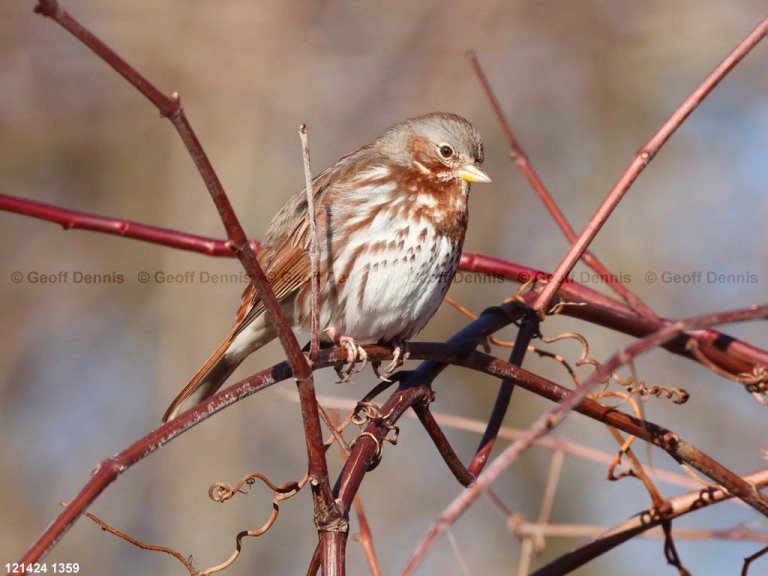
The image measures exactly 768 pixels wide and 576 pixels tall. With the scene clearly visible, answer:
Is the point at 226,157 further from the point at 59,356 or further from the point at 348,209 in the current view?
the point at 348,209

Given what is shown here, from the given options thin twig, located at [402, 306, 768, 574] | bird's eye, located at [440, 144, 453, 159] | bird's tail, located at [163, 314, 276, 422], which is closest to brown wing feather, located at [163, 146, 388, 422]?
bird's tail, located at [163, 314, 276, 422]

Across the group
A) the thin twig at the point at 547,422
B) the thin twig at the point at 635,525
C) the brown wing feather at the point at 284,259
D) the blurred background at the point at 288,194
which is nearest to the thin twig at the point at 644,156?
the thin twig at the point at 635,525

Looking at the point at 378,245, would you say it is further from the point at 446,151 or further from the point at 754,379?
the point at 754,379

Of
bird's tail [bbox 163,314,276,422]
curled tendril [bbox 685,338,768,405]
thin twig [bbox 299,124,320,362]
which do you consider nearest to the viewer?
thin twig [bbox 299,124,320,362]

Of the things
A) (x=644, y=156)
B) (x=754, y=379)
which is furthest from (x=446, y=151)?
(x=754, y=379)

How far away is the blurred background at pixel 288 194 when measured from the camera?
26.7ft

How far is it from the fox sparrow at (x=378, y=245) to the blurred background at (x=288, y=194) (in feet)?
12.9

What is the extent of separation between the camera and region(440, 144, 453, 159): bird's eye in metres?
4.10

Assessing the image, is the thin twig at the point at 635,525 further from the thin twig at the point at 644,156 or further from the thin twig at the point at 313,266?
the thin twig at the point at 313,266

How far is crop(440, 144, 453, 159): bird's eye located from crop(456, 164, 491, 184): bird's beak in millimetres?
80

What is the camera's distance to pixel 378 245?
12.3ft

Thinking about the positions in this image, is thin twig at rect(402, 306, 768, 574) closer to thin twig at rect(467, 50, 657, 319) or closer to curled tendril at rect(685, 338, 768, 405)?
curled tendril at rect(685, 338, 768, 405)

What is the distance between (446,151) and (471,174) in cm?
15

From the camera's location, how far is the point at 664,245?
8.09 metres
